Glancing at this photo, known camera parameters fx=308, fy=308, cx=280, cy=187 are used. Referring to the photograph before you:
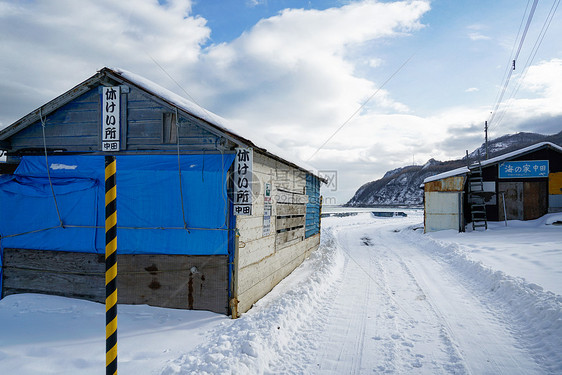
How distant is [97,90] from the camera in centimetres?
706

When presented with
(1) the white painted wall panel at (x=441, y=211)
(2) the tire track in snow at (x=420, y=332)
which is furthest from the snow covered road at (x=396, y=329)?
(1) the white painted wall panel at (x=441, y=211)

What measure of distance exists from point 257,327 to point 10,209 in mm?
6325

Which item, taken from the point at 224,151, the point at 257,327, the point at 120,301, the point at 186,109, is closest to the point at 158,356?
the point at 257,327

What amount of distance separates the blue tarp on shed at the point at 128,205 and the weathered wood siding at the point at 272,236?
84 centimetres

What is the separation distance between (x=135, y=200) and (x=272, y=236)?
366 centimetres

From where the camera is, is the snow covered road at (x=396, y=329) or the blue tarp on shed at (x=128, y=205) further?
the blue tarp on shed at (x=128, y=205)

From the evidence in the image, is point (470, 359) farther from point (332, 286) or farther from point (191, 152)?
point (191, 152)

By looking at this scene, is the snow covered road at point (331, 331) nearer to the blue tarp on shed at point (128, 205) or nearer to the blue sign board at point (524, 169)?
the blue tarp on shed at point (128, 205)

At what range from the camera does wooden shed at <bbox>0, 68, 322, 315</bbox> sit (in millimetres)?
6340

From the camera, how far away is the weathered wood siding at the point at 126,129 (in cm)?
659

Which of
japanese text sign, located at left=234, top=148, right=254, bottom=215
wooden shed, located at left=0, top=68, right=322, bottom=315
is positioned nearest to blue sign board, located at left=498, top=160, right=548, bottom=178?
wooden shed, located at left=0, top=68, right=322, bottom=315

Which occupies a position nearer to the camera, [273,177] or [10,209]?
[10,209]

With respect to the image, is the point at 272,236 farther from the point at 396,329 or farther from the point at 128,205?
the point at 396,329

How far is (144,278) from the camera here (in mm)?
6473
